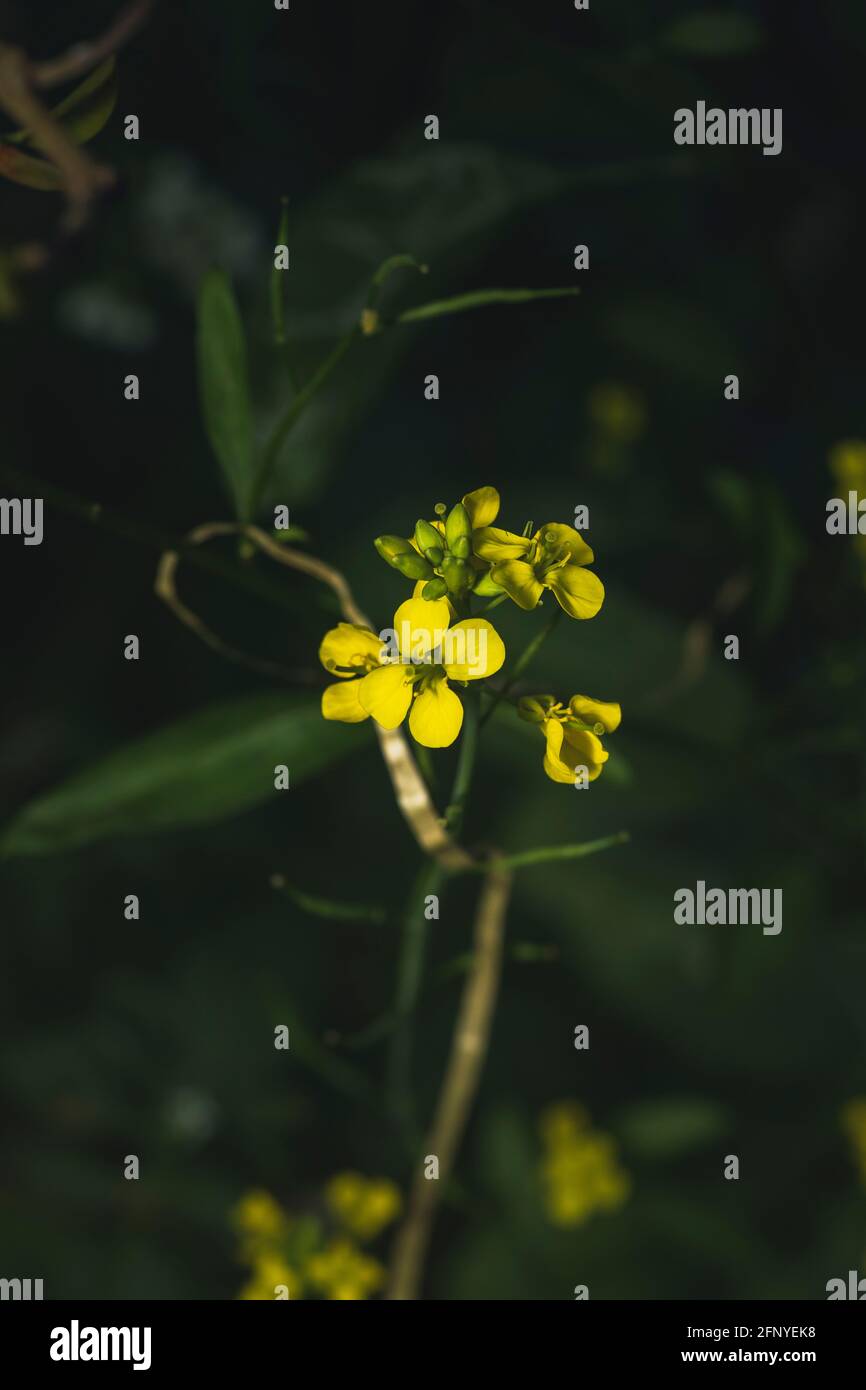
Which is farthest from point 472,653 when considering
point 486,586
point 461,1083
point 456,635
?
point 461,1083

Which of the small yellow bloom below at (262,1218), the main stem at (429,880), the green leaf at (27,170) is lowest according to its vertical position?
the small yellow bloom below at (262,1218)

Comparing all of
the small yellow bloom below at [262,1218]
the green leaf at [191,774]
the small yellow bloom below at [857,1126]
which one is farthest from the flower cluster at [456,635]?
the small yellow bloom below at [857,1126]

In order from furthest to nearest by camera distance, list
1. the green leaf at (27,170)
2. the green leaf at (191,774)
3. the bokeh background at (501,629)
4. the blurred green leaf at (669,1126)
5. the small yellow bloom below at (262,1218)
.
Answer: the blurred green leaf at (669,1126)
the bokeh background at (501,629)
the small yellow bloom below at (262,1218)
the green leaf at (191,774)
the green leaf at (27,170)

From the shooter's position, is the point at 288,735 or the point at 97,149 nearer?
the point at 288,735

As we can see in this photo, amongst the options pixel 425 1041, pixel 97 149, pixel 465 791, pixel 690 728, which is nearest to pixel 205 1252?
pixel 425 1041

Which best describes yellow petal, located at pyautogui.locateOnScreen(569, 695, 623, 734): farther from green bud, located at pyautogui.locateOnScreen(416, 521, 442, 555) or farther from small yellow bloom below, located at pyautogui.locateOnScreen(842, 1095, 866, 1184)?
small yellow bloom below, located at pyautogui.locateOnScreen(842, 1095, 866, 1184)

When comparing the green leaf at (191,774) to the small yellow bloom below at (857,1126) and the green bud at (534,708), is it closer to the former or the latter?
the green bud at (534,708)

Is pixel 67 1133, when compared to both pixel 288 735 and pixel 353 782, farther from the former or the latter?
pixel 288 735
